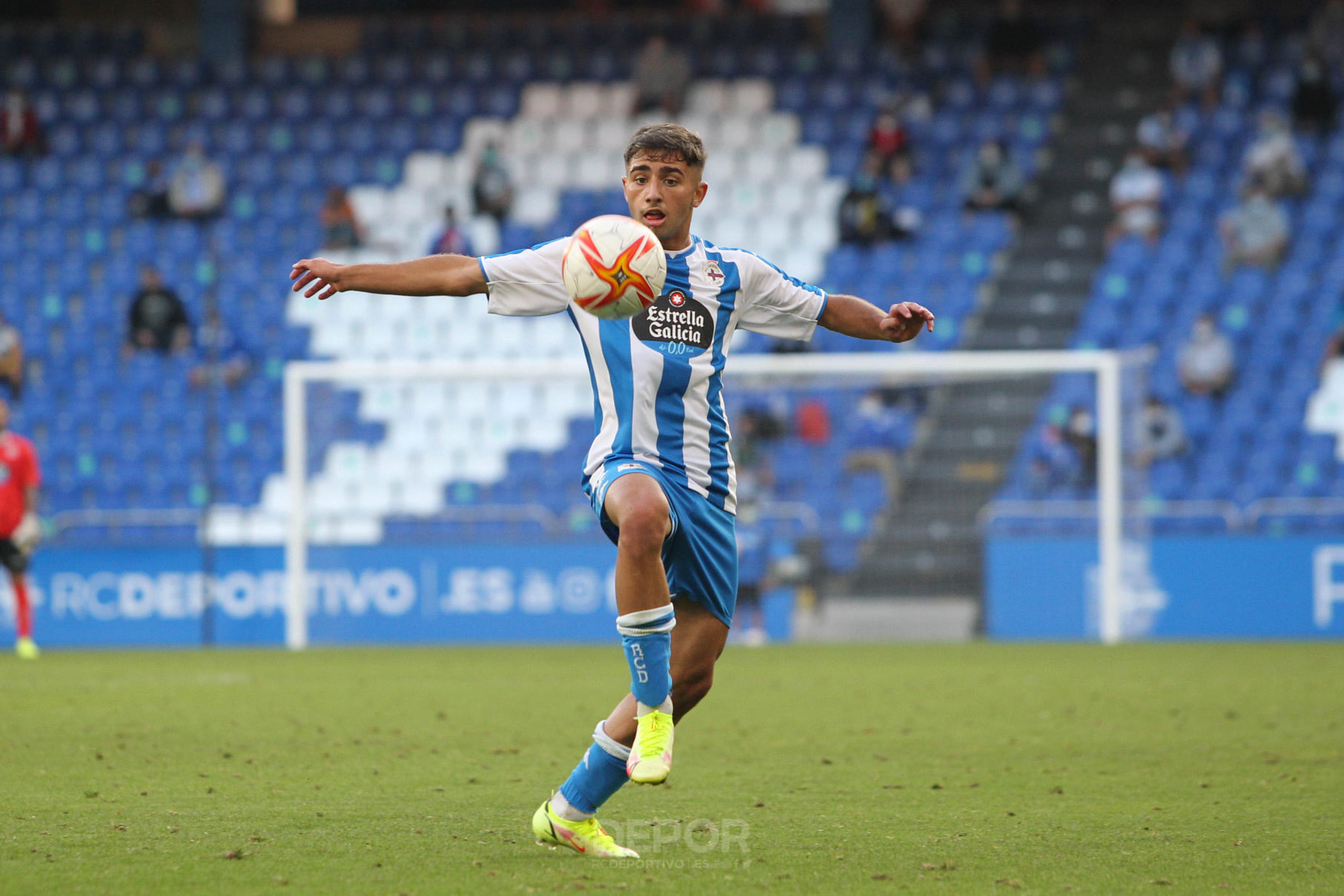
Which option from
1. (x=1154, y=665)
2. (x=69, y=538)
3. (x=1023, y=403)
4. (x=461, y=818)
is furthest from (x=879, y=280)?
(x=461, y=818)

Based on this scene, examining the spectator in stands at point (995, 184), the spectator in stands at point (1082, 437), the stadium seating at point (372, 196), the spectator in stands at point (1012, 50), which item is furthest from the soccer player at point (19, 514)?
the spectator in stands at point (1012, 50)

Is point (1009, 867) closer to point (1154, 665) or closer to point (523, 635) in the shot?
point (1154, 665)

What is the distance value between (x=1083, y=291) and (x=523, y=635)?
815cm

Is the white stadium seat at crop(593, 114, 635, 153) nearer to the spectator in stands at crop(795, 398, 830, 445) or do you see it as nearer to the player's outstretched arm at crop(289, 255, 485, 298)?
the spectator in stands at crop(795, 398, 830, 445)


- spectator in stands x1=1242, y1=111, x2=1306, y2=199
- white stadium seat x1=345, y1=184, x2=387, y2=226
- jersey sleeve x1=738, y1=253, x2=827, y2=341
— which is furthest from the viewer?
white stadium seat x1=345, y1=184, x2=387, y2=226

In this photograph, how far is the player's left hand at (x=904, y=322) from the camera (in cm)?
489

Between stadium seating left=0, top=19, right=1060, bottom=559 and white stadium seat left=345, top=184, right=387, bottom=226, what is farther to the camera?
white stadium seat left=345, top=184, right=387, bottom=226

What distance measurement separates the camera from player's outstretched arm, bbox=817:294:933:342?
4906 mm

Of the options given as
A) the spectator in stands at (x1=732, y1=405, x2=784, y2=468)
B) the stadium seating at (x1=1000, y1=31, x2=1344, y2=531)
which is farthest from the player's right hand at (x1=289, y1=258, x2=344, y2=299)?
the stadium seating at (x1=1000, y1=31, x2=1344, y2=531)

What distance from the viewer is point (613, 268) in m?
4.33

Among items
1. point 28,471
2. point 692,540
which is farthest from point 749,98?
point 692,540

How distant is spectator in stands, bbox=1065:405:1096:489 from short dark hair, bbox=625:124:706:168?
11274mm

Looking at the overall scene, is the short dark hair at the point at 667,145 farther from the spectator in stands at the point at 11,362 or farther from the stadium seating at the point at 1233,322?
the spectator in stands at the point at 11,362

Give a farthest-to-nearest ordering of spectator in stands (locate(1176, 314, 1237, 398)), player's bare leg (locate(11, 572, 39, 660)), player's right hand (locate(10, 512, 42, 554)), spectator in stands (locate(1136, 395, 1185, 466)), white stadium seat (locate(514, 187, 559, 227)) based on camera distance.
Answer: white stadium seat (locate(514, 187, 559, 227))
spectator in stands (locate(1176, 314, 1237, 398))
spectator in stands (locate(1136, 395, 1185, 466))
player's bare leg (locate(11, 572, 39, 660))
player's right hand (locate(10, 512, 42, 554))
